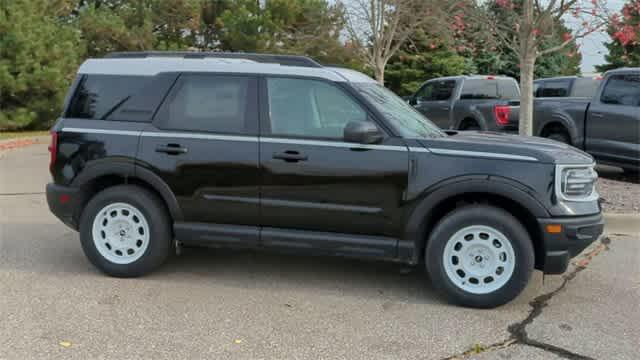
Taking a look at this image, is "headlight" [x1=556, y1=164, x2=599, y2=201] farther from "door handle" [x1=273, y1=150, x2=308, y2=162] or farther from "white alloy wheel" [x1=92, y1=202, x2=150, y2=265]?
"white alloy wheel" [x1=92, y1=202, x2=150, y2=265]

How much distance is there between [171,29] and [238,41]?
423cm

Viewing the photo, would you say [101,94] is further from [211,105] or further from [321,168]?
[321,168]

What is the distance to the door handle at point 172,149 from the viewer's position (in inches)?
214

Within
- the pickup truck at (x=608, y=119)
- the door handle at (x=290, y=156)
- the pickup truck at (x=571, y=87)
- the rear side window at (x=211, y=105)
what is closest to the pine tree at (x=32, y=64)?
the pickup truck at (x=571, y=87)

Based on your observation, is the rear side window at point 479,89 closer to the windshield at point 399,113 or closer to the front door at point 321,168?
the windshield at point 399,113

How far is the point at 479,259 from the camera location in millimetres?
5023

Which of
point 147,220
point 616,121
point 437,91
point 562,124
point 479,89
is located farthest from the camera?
point 437,91

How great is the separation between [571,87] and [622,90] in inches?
95.7

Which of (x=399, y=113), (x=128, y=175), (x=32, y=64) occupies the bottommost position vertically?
(x=128, y=175)

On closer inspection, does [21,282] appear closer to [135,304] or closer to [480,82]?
[135,304]

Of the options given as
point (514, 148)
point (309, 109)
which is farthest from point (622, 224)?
point (309, 109)

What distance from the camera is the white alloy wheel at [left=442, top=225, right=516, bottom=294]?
496cm

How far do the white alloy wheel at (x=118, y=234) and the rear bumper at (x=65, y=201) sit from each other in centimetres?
25

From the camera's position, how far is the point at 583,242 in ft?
16.1
